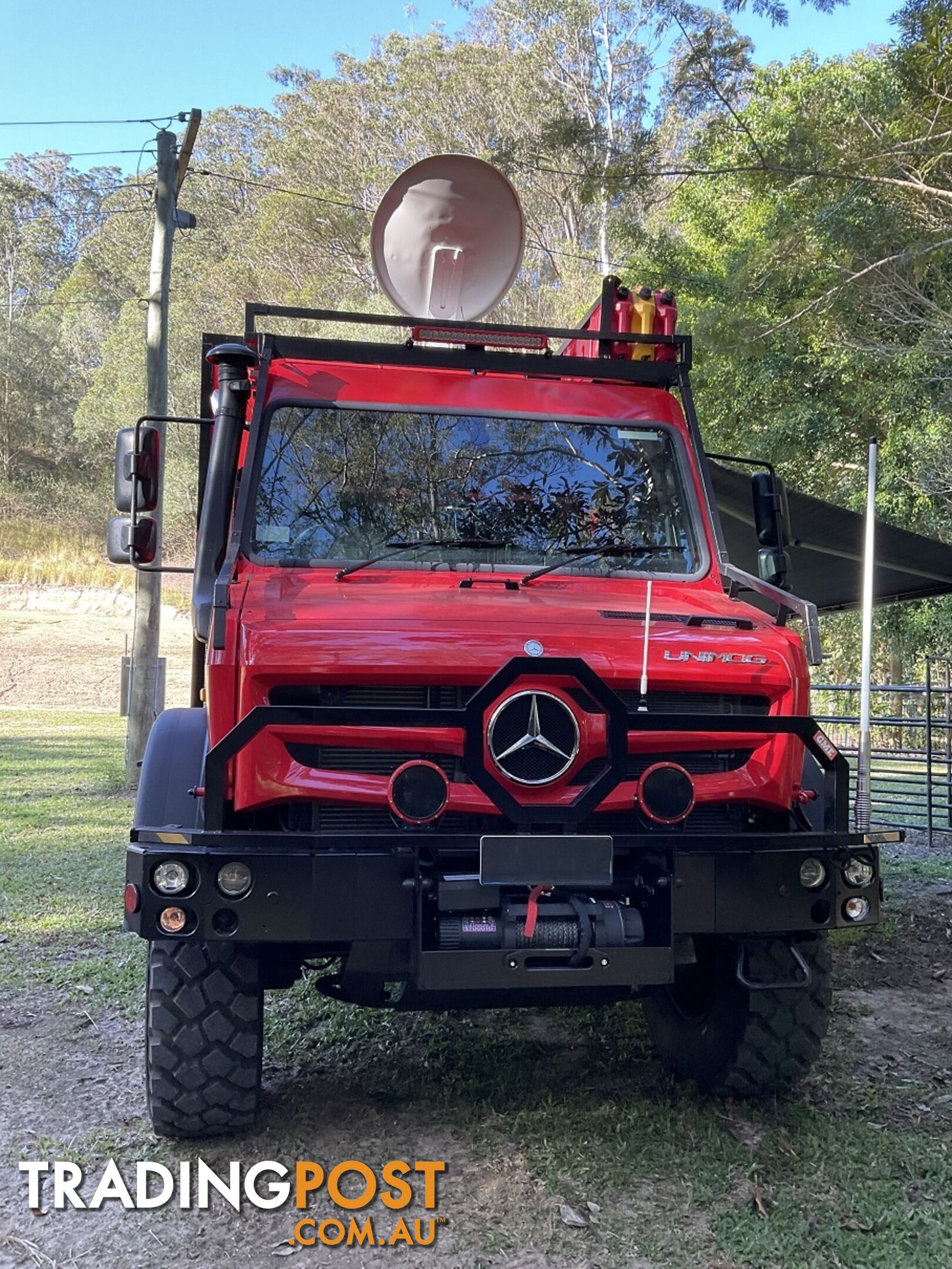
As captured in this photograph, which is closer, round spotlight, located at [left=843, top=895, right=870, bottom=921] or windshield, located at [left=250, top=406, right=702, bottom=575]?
round spotlight, located at [left=843, top=895, right=870, bottom=921]

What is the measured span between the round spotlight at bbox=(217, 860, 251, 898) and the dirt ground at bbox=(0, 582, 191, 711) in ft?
67.4

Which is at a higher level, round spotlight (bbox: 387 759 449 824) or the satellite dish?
the satellite dish

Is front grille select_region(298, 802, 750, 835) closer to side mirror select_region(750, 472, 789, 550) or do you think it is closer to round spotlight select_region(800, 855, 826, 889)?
round spotlight select_region(800, 855, 826, 889)

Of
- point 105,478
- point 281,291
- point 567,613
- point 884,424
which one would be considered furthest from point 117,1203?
point 105,478

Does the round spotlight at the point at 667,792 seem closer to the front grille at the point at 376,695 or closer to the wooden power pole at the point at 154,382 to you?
the front grille at the point at 376,695

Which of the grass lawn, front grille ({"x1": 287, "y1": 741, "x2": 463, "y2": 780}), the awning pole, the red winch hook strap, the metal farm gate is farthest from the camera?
the metal farm gate

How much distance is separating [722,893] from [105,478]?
157 feet

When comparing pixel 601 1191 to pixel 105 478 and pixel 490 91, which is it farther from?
pixel 105 478

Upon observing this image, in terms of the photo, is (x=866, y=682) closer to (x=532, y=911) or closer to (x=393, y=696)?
(x=532, y=911)

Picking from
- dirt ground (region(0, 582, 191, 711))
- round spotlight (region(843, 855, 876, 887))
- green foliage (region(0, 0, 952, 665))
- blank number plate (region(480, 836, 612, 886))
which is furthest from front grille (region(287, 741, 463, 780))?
dirt ground (region(0, 582, 191, 711))

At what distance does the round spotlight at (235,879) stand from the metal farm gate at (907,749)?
449 cm

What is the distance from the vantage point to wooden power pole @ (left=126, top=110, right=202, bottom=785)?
486 inches

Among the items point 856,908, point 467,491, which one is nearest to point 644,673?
point 856,908

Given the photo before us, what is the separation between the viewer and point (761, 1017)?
402 cm
